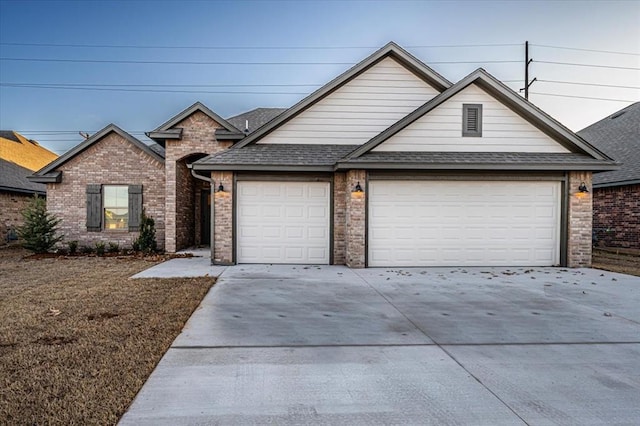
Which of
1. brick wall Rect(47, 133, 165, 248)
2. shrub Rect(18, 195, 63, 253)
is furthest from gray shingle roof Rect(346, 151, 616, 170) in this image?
shrub Rect(18, 195, 63, 253)

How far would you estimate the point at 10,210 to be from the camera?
52.3 feet

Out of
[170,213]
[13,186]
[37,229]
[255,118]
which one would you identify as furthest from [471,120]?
[13,186]

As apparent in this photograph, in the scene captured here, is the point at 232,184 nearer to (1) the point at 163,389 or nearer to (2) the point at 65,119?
(1) the point at 163,389

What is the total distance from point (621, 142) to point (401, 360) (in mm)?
20064

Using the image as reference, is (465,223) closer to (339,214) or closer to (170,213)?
(339,214)

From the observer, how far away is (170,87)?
29.9m

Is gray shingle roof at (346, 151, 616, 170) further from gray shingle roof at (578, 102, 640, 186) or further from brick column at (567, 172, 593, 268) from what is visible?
gray shingle roof at (578, 102, 640, 186)

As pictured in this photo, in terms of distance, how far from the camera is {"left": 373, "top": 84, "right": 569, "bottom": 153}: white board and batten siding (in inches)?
379

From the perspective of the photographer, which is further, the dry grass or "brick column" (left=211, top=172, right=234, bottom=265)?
"brick column" (left=211, top=172, right=234, bottom=265)

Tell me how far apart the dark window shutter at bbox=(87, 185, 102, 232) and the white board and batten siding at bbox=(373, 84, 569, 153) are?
34.6 feet

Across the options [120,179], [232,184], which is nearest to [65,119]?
[120,179]

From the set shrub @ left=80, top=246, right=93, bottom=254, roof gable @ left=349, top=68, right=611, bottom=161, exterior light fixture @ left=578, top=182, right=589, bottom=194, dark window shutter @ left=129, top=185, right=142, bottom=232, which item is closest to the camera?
roof gable @ left=349, top=68, right=611, bottom=161

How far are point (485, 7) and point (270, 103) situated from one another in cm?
2068

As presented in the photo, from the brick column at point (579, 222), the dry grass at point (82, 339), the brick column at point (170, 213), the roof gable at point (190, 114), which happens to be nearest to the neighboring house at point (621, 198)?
the brick column at point (579, 222)
